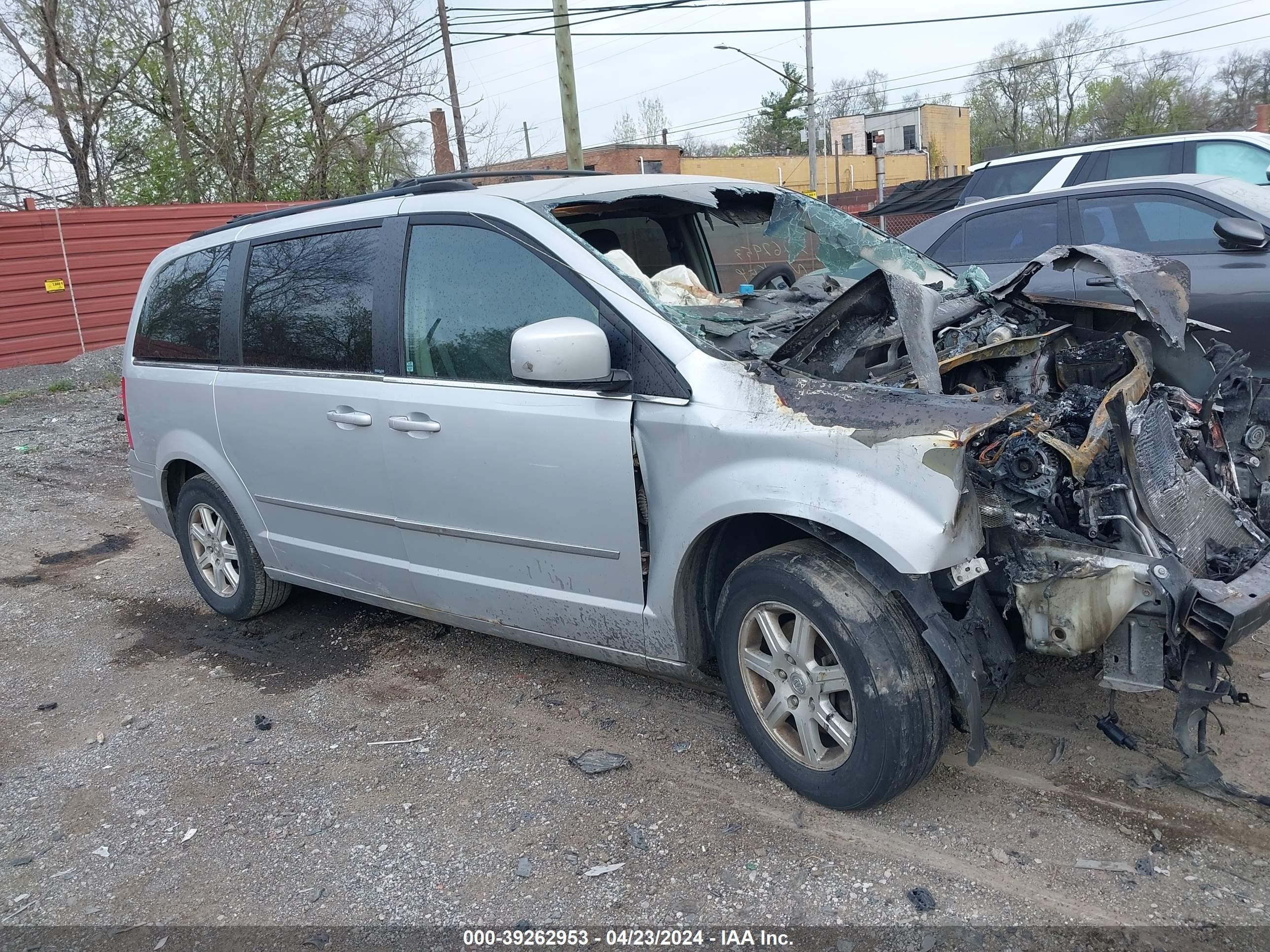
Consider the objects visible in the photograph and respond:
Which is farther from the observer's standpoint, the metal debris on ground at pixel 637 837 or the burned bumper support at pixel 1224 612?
the metal debris on ground at pixel 637 837

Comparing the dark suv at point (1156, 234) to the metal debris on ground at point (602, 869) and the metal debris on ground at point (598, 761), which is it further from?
the metal debris on ground at point (602, 869)

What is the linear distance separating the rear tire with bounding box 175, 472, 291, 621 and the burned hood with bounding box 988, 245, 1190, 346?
355 centimetres

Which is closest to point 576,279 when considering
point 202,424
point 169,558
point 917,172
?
point 202,424

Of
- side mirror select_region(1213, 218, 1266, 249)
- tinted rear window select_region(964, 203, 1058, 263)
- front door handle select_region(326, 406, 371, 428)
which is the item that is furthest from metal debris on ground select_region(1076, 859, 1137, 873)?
tinted rear window select_region(964, 203, 1058, 263)

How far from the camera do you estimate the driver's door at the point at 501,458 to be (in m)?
3.18

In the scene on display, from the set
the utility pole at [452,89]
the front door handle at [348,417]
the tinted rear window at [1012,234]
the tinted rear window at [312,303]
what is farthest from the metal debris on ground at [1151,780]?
the utility pole at [452,89]

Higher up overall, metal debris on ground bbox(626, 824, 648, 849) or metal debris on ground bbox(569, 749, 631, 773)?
metal debris on ground bbox(569, 749, 631, 773)

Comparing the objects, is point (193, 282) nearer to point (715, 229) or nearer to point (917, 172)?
point (715, 229)

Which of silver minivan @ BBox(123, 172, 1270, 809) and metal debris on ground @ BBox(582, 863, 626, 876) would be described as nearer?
silver minivan @ BBox(123, 172, 1270, 809)

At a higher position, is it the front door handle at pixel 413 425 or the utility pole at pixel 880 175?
the utility pole at pixel 880 175

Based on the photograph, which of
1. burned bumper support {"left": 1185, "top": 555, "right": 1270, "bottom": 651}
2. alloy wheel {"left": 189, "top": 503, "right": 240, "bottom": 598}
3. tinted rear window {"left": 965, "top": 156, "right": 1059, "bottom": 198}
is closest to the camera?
burned bumper support {"left": 1185, "top": 555, "right": 1270, "bottom": 651}

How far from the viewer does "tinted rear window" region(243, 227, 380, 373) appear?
153 inches

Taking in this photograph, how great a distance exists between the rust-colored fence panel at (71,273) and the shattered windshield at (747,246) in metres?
11.8

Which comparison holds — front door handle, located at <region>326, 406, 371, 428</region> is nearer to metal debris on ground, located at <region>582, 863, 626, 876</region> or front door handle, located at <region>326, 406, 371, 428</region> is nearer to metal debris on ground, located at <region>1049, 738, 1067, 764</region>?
metal debris on ground, located at <region>582, 863, 626, 876</region>
